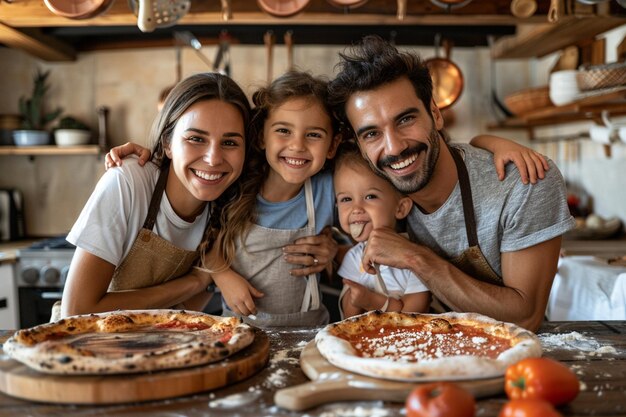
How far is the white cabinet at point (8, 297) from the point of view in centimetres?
412

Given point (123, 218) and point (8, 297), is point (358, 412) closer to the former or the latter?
point (123, 218)

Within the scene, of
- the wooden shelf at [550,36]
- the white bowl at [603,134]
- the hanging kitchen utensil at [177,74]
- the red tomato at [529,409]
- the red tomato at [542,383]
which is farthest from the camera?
the hanging kitchen utensil at [177,74]

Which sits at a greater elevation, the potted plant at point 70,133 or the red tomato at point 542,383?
the potted plant at point 70,133

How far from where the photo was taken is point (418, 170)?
2.12 meters

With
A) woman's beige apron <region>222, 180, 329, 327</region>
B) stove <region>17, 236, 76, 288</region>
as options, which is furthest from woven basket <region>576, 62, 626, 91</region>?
stove <region>17, 236, 76, 288</region>

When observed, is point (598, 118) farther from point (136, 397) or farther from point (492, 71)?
point (136, 397)

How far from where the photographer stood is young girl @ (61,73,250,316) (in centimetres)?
199

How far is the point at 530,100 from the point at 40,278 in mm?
3614

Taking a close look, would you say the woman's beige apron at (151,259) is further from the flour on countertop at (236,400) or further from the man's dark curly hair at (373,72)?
the flour on countertop at (236,400)

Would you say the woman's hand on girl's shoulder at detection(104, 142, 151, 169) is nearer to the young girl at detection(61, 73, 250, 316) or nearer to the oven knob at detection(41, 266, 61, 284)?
the young girl at detection(61, 73, 250, 316)

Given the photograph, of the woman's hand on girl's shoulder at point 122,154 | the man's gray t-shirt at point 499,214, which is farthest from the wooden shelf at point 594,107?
the woman's hand on girl's shoulder at point 122,154

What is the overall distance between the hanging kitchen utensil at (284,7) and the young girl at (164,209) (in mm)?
1253

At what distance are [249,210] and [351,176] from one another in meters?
0.43

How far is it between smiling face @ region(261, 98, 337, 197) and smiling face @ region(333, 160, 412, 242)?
0.46ft
